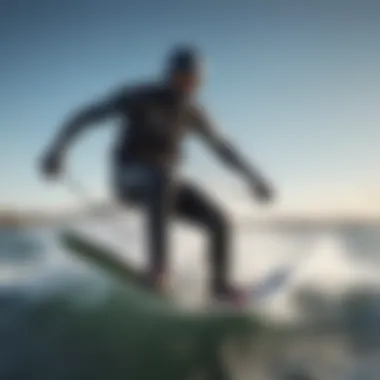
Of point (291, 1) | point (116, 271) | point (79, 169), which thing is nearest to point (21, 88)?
point (79, 169)

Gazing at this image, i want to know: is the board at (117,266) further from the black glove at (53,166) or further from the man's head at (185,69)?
the man's head at (185,69)

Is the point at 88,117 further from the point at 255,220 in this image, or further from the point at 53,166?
the point at 255,220

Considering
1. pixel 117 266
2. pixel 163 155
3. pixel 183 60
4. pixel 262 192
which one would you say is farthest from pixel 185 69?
pixel 117 266

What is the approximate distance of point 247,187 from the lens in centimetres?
150

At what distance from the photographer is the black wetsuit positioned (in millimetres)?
Result: 1467

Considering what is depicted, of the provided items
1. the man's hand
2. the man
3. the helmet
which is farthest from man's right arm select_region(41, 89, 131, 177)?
the man's hand

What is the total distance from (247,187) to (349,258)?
0.24m

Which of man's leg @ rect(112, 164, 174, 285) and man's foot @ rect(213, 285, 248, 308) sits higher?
man's leg @ rect(112, 164, 174, 285)

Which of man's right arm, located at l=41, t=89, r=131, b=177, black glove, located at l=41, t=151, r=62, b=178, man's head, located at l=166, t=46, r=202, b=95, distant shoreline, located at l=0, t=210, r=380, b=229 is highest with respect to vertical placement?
man's head, located at l=166, t=46, r=202, b=95

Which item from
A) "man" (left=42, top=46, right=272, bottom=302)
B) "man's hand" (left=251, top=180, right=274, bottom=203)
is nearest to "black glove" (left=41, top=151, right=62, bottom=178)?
"man" (left=42, top=46, right=272, bottom=302)

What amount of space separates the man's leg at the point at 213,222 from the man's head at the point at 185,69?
190 mm

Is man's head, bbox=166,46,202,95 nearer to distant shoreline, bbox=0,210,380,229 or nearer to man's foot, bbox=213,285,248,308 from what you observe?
distant shoreline, bbox=0,210,380,229

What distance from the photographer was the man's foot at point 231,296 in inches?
58.1

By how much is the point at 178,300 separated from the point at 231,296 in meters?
0.10
